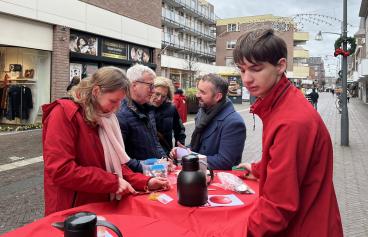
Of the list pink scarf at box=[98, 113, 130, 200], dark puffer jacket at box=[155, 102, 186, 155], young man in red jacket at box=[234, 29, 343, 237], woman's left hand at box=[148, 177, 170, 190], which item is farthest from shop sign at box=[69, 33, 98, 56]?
young man in red jacket at box=[234, 29, 343, 237]

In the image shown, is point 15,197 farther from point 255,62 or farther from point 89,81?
point 255,62

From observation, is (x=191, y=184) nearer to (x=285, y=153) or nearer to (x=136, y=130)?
(x=285, y=153)

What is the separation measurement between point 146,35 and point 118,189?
20579 mm

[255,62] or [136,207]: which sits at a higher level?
[255,62]

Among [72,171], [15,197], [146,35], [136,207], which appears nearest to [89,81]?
[72,171]

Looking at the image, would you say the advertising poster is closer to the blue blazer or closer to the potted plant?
the potted plant

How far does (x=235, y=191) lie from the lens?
285 cm

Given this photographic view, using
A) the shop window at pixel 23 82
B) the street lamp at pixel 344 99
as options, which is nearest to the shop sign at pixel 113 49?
the shop window at pixel 23 82

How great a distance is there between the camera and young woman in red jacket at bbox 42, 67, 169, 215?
2389mm

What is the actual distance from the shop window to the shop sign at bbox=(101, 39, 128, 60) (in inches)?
143

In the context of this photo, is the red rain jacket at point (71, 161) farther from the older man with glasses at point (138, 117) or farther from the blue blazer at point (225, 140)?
the blue blazer at point (225, 140)

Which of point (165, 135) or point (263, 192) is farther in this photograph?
point (165, 135)

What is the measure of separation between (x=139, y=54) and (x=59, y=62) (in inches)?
267

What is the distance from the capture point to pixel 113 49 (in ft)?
64.3
